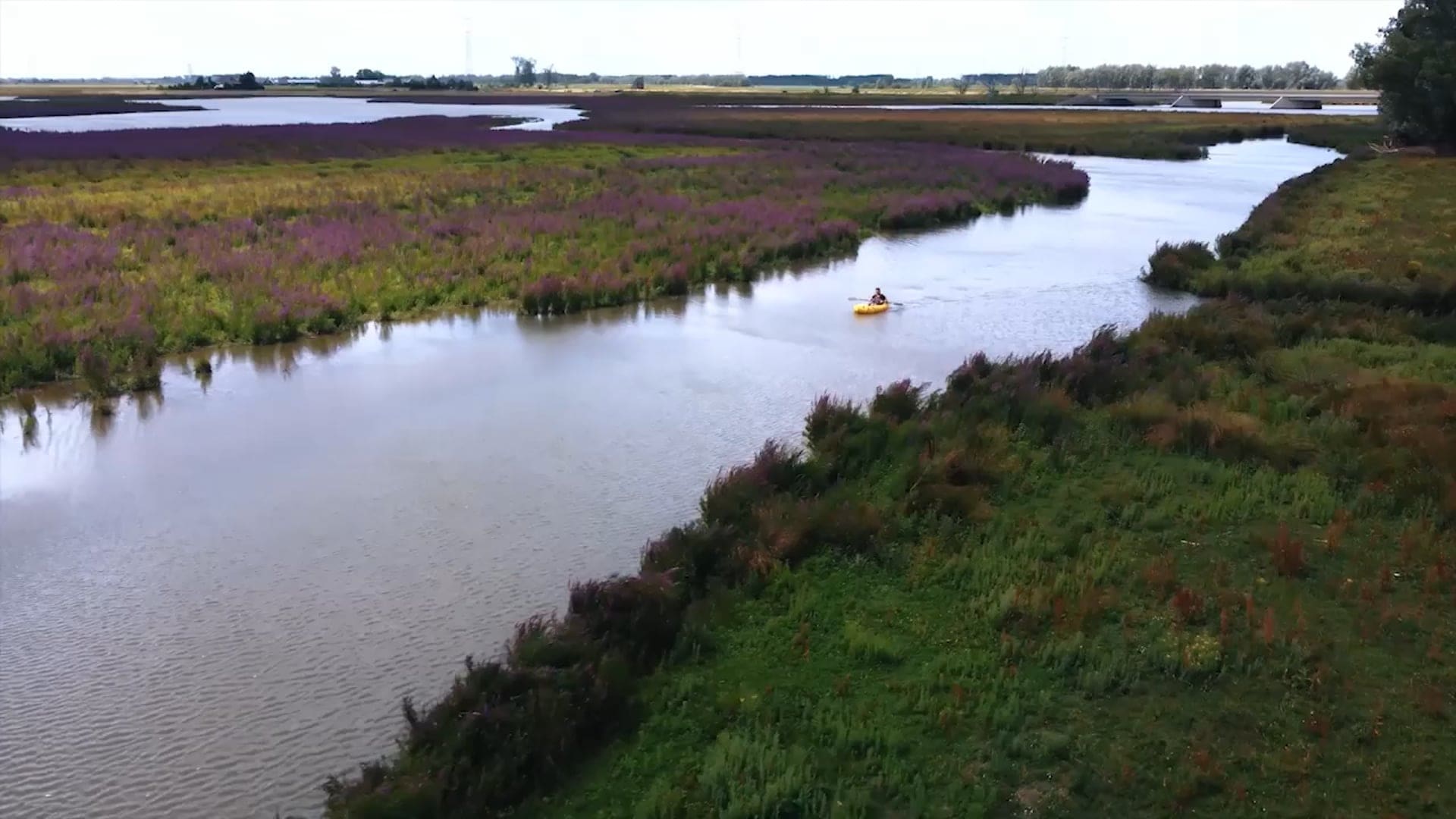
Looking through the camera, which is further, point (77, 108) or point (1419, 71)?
point (77, 108)

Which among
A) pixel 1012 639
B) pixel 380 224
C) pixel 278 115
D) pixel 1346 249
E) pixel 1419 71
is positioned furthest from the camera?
pixel 278 115

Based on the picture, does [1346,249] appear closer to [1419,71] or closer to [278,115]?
[1419,71]

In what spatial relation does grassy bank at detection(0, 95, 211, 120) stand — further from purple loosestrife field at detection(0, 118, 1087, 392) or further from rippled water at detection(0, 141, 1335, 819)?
rippled water at detection(0, 141, 1335, 819)

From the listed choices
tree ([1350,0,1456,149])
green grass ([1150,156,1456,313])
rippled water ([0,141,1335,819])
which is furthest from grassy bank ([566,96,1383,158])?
rippled water ([0,141,1335,819])

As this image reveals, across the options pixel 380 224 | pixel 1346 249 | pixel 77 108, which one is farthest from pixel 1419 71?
pixel 77 108

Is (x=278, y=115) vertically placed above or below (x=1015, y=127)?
above

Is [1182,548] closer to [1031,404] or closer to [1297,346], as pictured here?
[1031,404]
